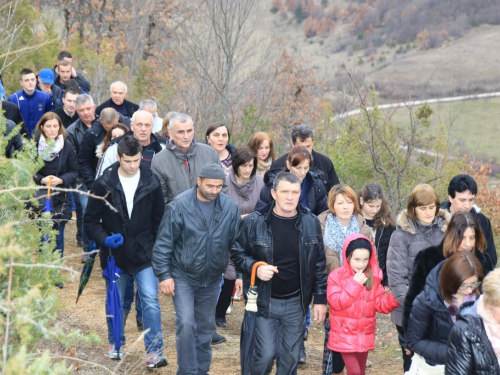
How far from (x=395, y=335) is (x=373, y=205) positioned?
102 inches

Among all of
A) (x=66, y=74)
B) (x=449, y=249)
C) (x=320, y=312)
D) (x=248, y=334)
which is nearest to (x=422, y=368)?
(x=449, y=249)

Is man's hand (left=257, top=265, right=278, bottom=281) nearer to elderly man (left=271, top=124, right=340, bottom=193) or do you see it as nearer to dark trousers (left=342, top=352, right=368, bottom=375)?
dark trousers (left=342, top=352, right=368, bottom=375)

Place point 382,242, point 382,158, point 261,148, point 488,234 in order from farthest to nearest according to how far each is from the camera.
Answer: point 382,158 → point 261,148 → point 382,242 → point 488,234

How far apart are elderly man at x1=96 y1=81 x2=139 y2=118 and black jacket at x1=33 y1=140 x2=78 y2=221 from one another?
1554 millimetres

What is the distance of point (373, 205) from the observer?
7.25m

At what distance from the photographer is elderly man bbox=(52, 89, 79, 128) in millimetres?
10219

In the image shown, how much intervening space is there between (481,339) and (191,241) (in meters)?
2.86

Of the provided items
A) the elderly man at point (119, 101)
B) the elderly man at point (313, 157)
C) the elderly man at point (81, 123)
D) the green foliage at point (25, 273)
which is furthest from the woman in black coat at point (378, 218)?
the elderly man at point (119, 101)

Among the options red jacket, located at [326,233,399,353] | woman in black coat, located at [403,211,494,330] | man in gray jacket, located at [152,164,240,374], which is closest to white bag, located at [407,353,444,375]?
woman in black coat, located at [403,211,494,330]

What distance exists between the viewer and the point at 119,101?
A: 1032cm

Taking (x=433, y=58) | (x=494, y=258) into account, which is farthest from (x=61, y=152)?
(x=433, y=58)

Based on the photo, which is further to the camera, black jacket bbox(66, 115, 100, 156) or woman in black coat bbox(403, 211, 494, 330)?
black jacket bbox(66, 115, 100, 156)

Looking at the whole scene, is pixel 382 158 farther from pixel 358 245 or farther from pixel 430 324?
pixel 430 324

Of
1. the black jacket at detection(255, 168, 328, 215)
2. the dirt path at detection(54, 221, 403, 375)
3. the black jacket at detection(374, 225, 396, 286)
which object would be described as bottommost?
the dirt path at detection(54, 221, 403, 375)
